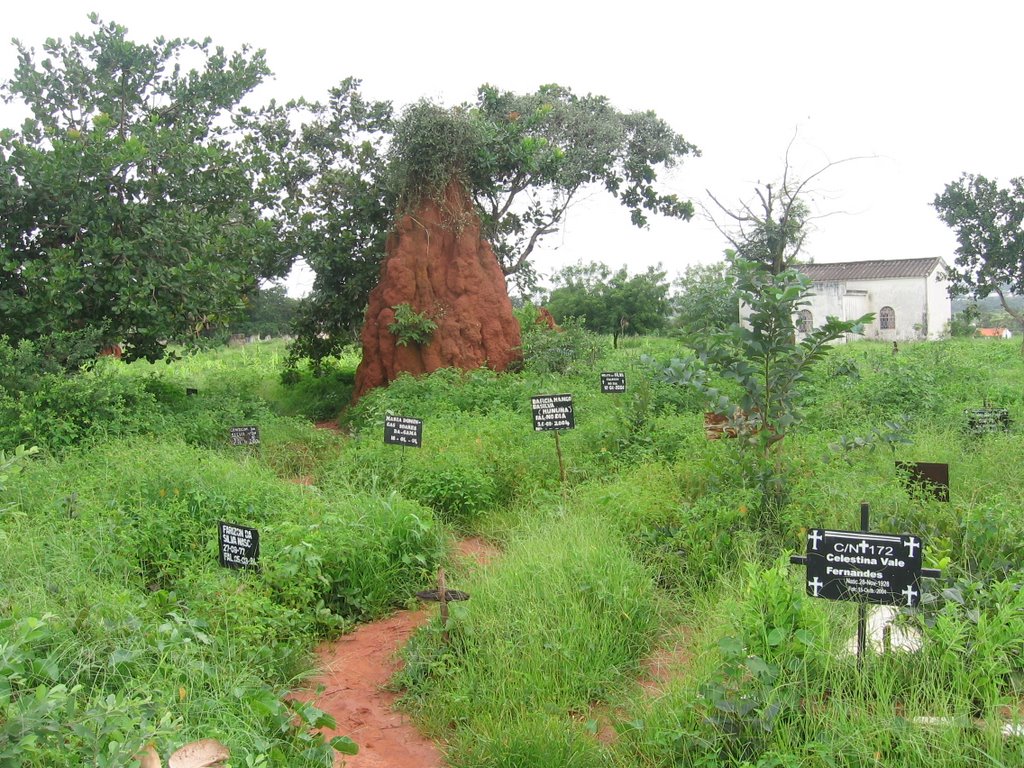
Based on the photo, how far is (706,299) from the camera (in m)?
6.41

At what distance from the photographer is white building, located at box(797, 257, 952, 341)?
3575cm

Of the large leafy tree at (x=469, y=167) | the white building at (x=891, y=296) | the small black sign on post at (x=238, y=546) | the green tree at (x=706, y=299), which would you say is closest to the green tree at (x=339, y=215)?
the large leafy tree at (x=469, y=167)

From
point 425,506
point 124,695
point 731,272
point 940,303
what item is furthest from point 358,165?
point 940,303

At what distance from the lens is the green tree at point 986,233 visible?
24875 millimetres

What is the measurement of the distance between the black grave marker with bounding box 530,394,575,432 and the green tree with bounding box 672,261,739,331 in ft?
4.62

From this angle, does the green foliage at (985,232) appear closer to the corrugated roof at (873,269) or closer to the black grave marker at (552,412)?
the corrugated roof at (873,269)

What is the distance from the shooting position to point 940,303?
38.5 m

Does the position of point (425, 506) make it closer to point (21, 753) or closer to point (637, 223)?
point (21, 753)

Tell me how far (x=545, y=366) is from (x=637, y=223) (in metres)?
5.83

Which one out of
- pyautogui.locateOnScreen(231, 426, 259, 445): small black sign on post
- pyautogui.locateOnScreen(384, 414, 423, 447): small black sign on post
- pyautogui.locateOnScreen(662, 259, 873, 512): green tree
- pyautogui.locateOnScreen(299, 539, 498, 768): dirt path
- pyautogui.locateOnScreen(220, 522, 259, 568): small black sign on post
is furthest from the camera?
pyautogui.locateOnScreen(231, 426, 259, 445): small black sign on post

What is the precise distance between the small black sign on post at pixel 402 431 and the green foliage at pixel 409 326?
4783mm

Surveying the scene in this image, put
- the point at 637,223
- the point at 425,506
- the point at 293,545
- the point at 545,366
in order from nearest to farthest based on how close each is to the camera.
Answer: the point at 293,545, the point at 425,506, the point at 545,366, the point at 637,223

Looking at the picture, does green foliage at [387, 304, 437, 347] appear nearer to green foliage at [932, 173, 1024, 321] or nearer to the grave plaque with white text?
Result: the grave plaque with white text

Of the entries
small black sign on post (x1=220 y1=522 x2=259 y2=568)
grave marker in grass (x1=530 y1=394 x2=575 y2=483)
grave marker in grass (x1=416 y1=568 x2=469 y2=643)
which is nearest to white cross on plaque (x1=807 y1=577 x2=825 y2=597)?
grave marker in grass (x1=416 y1=568 x2=469 y2=643)
